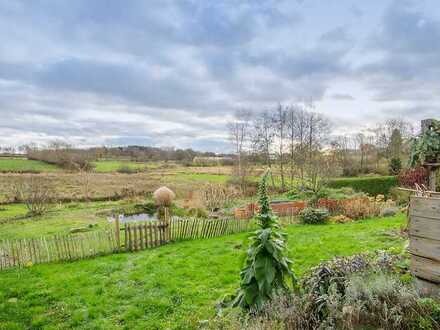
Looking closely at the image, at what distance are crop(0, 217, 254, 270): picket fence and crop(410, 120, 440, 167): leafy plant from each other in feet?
23.1

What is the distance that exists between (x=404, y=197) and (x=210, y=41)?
13383mm

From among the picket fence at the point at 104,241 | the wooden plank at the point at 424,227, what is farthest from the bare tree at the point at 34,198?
the wooden plank at the point at 424,227

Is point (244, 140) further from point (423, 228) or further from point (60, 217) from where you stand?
point (423, 228)

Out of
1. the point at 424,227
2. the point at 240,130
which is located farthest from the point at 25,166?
the point at 424,227

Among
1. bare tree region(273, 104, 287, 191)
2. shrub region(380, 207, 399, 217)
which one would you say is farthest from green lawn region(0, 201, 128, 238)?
shrub region(380, 207, 399, 217)

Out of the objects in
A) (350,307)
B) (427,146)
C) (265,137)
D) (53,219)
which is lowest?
(53,219)

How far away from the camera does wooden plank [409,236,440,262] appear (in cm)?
328

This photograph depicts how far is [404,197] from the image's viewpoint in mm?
15672

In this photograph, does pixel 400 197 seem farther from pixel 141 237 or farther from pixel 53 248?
pixel 53 248

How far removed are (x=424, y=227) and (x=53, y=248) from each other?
8813 millimetres

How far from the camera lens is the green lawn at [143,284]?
4871mm

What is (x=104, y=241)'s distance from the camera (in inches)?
347

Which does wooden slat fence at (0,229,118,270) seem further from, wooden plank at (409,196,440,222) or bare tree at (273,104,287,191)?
bare tree at (273,104,287,191)

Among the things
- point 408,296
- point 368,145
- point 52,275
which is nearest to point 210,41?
point 52,275
